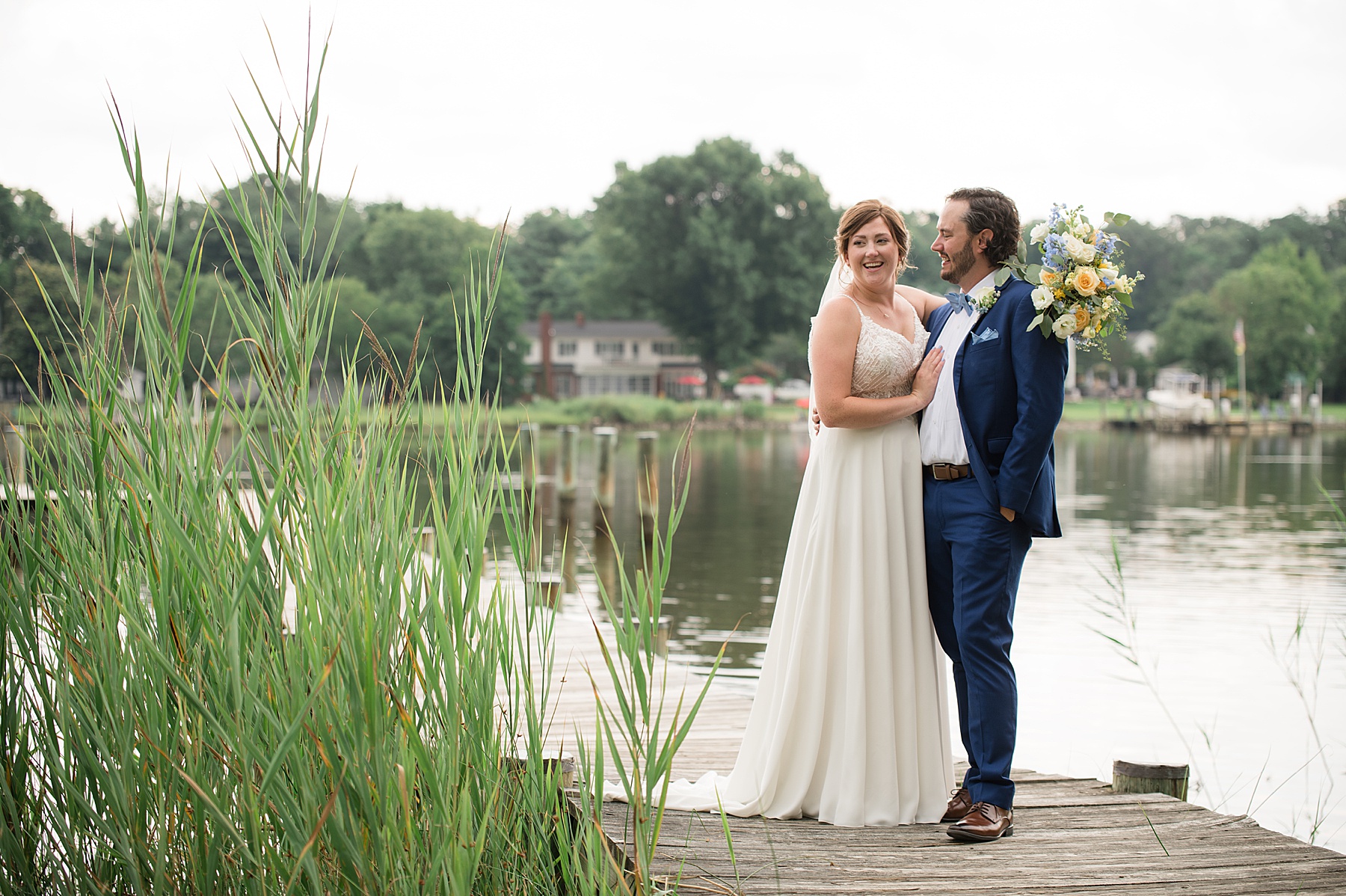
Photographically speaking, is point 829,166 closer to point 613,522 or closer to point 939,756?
point 613,522

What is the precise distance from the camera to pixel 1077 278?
3.20 m

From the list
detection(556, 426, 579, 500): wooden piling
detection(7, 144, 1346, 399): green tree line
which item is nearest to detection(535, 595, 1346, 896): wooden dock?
detection(556, 426, 579, 500): wooden piling

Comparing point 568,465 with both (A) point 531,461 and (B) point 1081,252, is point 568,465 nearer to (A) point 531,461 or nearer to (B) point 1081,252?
(B) point 1081,252

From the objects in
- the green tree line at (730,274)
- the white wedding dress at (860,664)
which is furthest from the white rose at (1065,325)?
the green tree line at (730,274)

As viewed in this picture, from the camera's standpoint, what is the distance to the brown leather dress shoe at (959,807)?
3.37m

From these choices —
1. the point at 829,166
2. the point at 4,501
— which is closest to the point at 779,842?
the point at 4,501

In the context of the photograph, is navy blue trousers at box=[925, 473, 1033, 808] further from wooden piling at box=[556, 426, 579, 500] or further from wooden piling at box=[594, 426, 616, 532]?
wooden piling at box=[556, 426, 579, 500]

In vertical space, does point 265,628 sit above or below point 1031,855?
above

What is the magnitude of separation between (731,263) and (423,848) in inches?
2146

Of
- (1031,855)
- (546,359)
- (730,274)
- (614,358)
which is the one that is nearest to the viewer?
(1031,855)

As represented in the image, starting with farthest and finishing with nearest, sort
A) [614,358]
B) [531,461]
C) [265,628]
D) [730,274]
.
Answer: [614,358] < [730,274] < [531,461] < [265,628]

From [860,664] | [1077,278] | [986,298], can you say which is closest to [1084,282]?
[1077,278]

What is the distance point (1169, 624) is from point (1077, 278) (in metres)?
9.08

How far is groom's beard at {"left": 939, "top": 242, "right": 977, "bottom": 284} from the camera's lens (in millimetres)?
3449
